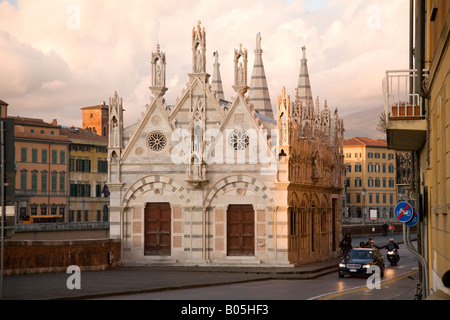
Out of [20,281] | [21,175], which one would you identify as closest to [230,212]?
[20,281]

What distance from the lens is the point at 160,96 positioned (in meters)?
40.6

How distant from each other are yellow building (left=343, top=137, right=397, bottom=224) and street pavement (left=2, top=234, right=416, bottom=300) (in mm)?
95372

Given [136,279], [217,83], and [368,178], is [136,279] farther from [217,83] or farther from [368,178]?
[368,178]

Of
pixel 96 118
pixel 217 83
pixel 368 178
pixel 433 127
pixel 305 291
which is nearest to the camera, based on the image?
pixel 433 127

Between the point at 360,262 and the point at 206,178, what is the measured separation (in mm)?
8172

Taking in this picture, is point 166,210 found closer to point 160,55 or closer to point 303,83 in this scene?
point 160,55

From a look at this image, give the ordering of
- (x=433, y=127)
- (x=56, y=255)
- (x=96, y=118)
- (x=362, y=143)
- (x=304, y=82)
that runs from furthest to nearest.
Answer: (x=362, y=143)
(x=96, y=118)
(x=304, y=82)
(x=56, y=255)
(x=433, y=127)

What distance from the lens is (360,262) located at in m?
35.9

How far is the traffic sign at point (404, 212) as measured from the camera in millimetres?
19516

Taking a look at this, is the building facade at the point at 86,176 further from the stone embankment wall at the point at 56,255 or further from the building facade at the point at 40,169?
the stone embankment wall at the point at 56,255

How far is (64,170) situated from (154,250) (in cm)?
5363

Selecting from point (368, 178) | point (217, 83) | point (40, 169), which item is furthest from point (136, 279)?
point (368, 178)

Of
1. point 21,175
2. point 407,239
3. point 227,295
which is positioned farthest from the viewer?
point 21,175

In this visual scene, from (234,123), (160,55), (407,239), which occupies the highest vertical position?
(160,55)
